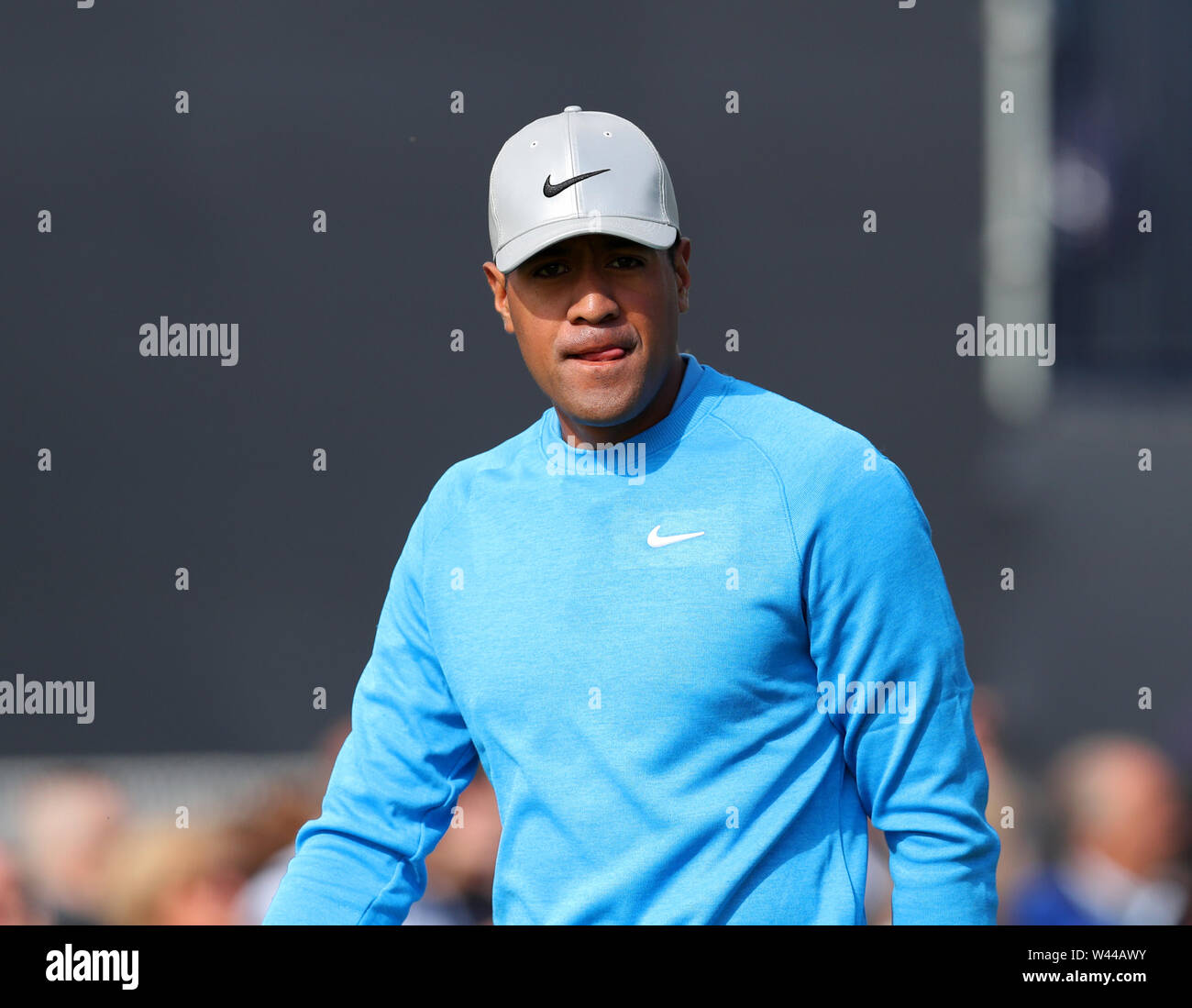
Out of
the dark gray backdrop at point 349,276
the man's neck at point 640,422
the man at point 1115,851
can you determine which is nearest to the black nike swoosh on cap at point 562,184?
the man's neck at point 640,422

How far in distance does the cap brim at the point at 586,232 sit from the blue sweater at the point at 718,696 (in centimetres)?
18

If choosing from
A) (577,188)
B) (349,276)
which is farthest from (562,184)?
(349,276)

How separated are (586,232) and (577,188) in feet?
0.17

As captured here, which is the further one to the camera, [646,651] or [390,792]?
[390,792]

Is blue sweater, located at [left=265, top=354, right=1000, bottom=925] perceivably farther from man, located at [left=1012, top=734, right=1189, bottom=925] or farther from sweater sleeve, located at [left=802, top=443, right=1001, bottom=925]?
man, located at [left=1012, top=734, right=1189, bottom=925]

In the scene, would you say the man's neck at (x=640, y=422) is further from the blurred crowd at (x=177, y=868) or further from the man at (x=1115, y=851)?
the man at (x=1115, y=851)

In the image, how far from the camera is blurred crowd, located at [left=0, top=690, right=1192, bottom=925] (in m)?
2.74

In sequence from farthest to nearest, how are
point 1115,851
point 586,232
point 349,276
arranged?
point 349,276 → point 1115,851 → point 586,232

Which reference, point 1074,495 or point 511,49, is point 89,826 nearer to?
point 511,49

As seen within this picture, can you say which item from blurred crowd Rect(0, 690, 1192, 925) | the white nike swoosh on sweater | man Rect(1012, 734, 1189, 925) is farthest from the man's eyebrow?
man Rect(1012, 734, 1189, 925)

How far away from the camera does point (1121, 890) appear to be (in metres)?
2.90

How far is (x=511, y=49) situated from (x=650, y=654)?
3056 mm

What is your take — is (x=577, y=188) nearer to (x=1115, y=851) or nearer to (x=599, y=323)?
(x=599, y=323)

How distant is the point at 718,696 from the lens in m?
1.28
